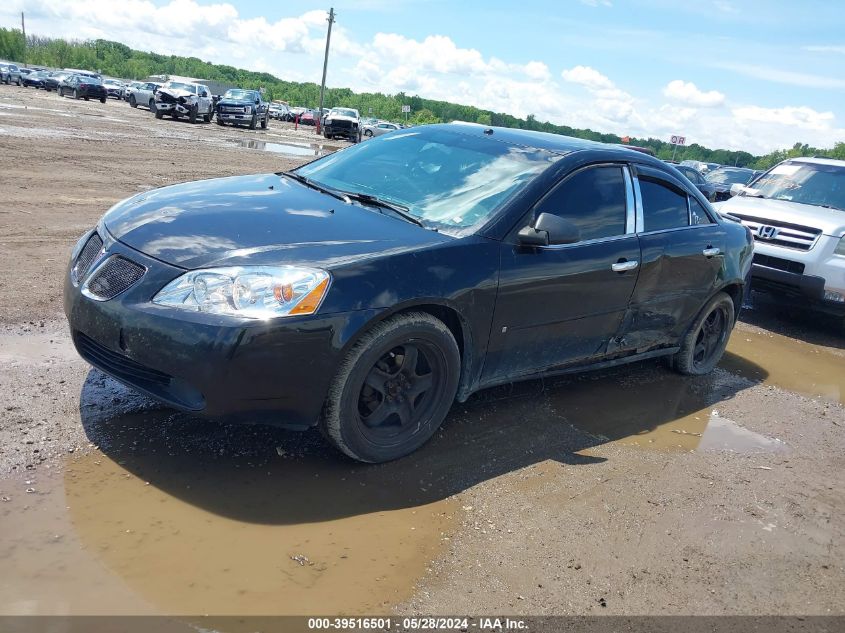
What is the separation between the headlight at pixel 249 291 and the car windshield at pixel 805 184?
8.05m

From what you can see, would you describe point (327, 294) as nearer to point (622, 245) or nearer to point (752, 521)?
point (622, 245)

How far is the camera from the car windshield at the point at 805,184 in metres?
9.09

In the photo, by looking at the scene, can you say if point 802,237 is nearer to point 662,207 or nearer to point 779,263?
point 779,263

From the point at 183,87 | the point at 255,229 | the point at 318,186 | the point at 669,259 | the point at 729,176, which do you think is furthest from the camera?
the point at 183,87

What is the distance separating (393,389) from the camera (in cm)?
365

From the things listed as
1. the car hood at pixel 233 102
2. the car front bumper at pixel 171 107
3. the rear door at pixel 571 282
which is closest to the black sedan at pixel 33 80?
the car front bumper at pixel 171 107

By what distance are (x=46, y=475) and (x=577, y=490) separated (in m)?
2.56

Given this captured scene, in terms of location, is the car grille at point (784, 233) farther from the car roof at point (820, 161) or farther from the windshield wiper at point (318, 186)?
the windshield wiper at point (318, 186)

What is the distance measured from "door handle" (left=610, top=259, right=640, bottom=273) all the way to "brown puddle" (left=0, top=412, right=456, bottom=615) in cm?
195

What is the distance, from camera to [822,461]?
4699 millimetres

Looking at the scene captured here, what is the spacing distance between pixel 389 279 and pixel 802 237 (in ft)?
21.4

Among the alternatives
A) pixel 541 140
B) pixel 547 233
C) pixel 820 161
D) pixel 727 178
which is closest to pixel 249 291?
pixel 547 233

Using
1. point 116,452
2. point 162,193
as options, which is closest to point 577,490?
point 116,452

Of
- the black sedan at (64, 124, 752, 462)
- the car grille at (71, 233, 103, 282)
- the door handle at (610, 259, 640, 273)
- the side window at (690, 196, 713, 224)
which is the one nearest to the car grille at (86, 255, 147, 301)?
the black sedan at (64, 124, 752, 462)
